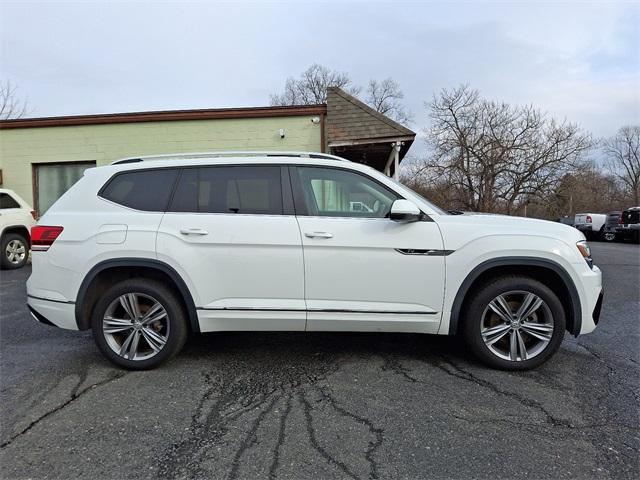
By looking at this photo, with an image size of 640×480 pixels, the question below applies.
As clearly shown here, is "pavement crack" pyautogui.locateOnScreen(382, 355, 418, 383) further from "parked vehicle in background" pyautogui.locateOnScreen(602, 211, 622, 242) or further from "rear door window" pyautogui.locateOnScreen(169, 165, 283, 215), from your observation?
"parked vehicle in background" pyautogui.locateOnScreen(602, 211, 622, 242)

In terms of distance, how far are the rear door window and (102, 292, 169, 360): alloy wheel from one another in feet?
2.74

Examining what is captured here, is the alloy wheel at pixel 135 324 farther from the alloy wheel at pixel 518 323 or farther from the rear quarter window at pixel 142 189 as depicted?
the alloy wheel at pixel 518 323

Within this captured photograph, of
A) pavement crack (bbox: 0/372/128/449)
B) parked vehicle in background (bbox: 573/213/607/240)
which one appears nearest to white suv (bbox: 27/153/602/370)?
pavement crack (bbox: 0/372/128/449)

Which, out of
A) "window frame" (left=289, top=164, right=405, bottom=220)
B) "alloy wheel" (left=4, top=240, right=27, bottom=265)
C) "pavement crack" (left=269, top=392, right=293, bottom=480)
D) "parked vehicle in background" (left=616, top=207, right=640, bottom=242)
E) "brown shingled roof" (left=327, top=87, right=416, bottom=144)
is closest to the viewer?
"pavement crack" (left=269, top=392, right=293, bottom=480)

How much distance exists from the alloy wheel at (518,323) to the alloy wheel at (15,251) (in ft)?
32.9

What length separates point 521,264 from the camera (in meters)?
3.33

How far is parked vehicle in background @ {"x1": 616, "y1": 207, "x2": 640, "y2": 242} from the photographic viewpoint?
750 inches

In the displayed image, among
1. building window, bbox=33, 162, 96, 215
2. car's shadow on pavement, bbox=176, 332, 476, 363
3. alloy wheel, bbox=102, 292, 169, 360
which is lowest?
car's shadow on pavement, bbox=176, 332, 476, 363

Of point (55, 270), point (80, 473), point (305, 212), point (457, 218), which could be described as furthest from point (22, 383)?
point (457, 218)

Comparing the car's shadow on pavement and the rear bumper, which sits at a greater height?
the rear bumper

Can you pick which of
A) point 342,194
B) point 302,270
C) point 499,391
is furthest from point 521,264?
point 302,270

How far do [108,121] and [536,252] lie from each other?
11.0 meters

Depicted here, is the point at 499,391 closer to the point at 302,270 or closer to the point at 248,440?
the point at 302,270

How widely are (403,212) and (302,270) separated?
0.92 m
